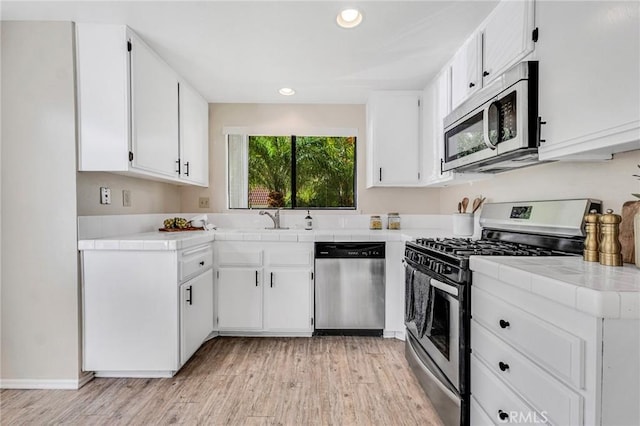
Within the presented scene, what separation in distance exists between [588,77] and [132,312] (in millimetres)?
2633

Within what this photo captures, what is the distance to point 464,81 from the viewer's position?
2.08 meters

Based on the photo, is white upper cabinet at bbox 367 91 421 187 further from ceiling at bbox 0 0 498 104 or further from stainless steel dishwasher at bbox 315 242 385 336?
stainless steel dishwasher at bbox 315 242 385 336

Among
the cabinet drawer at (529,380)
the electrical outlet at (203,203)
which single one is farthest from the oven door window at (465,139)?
the electrical outlet at (203,203)

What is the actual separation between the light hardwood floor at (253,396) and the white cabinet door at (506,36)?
1.92m

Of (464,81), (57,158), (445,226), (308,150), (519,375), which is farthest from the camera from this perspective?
(308,150)

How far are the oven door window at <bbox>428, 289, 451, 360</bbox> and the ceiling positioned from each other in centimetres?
161

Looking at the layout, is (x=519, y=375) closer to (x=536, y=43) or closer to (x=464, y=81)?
(x=536, y=43)

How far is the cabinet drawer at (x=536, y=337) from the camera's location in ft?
2.85

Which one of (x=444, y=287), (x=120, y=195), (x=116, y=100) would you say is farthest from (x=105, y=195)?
(x=444, y=287)

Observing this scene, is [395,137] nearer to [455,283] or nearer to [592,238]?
[455,283]

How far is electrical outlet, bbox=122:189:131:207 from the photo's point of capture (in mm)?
2453

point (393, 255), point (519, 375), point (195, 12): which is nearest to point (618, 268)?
point (519, 375)

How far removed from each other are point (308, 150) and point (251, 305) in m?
1.77

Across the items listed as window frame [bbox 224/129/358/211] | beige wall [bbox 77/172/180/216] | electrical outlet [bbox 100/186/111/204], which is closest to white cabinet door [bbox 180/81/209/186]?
window frame [bbox 224/129/358/211]
